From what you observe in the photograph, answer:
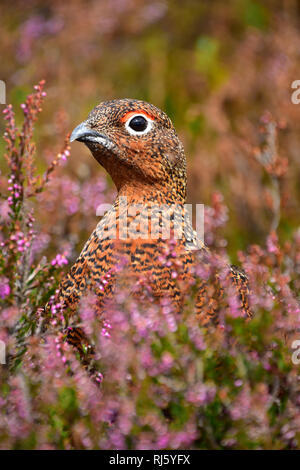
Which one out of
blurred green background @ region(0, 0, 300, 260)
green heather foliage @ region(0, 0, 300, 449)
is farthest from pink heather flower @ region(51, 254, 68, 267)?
blurred green background @ region(0, 0, 300, 260)

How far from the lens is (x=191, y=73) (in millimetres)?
7820

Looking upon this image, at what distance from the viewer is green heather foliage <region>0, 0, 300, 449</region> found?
1964 mm

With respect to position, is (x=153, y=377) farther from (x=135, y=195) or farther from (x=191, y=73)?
(x=191, y=73)

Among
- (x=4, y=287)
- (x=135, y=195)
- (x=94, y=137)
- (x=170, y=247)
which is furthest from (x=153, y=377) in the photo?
(x=94, y=137)

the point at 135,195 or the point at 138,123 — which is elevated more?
the point at 138,123

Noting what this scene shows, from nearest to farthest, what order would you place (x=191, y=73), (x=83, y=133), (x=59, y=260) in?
1. (x=59, y=260)
2. (x=83, y=133)
3. (x=191, y=73)

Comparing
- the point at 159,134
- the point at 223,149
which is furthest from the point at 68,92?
the point at 159,134

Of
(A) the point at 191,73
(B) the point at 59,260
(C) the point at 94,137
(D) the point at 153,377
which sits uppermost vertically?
(A) the point at 191,73

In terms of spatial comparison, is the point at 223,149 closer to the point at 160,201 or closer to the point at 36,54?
→ the point at 36,54

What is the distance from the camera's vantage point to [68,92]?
6457 mm

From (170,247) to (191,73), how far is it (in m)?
5.91

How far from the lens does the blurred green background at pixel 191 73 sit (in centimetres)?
561

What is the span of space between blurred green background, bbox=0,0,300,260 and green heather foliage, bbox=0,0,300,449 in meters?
0.02
